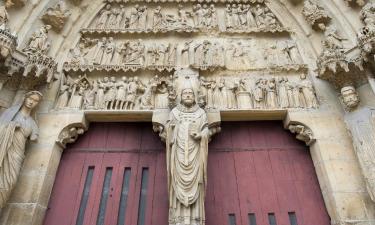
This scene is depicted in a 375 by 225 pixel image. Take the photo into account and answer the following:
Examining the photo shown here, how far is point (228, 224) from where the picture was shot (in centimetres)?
361

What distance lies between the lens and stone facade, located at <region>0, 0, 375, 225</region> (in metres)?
3.64

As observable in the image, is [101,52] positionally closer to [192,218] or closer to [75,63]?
[75,63]

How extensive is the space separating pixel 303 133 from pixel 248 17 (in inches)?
100

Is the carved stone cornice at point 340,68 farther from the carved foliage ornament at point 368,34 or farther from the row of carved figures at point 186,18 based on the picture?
the row of carved figures at point 186,18

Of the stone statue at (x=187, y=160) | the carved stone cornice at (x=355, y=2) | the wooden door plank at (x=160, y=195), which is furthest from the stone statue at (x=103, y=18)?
the carved stone cornice at (x=355, y=2)

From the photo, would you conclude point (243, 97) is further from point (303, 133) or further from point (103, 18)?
point (103, 18)

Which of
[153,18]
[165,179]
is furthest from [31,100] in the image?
[153,18]

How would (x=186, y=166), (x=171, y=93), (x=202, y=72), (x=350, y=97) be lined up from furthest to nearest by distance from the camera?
1. (x=202, y=72)
2. (x=171, y=93)
3. (x=350, y=97)
4. (x=186, y=166)

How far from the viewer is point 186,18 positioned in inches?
211

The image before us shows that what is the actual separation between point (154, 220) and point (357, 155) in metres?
2.66

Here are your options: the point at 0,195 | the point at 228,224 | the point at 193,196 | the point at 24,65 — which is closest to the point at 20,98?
the point at 24,65

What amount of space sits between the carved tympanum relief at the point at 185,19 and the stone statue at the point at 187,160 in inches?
75.7

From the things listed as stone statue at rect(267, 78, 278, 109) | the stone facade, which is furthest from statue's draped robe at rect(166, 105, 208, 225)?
stone statue at rect(267, 78, 278, 109)

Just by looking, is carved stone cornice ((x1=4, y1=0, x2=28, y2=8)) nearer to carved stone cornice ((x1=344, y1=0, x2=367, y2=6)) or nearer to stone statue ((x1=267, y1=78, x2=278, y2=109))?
stone statue ((x1=267, y1=78, x2=278, y2=109))
